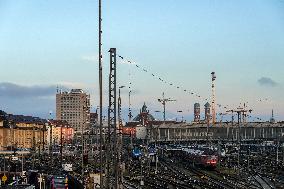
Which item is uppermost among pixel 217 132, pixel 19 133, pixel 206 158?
pixel 19 133

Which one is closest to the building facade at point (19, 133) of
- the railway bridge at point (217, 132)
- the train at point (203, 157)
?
the railway bridge at point (217, 132)

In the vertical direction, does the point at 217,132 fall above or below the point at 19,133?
below

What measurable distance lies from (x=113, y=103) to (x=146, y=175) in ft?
108

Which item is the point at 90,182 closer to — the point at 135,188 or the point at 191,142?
the point at 135,188

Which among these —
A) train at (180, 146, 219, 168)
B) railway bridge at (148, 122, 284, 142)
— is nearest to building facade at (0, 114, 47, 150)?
railway bridge at (148, 122, 284, 142)

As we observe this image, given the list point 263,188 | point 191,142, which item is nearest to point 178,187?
point 263,188

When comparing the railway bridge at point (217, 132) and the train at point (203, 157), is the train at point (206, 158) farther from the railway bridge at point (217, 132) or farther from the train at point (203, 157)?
the railway bridge at point (217, 132)

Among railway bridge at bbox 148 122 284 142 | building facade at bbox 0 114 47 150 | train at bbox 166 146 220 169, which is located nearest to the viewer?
train at bbox 166 146 220 169

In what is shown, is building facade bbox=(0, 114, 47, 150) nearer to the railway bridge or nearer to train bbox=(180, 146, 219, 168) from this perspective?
the railway bridge

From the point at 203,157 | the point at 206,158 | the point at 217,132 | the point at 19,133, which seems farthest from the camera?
the point at 217,132

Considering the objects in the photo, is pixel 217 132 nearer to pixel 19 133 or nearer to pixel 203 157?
pixel 19 133

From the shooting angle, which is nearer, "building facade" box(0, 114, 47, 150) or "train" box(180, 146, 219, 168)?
"train" box(180, 146, 219, 168)

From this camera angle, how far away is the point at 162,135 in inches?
7643

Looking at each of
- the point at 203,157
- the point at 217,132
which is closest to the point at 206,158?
the point at 203,157
